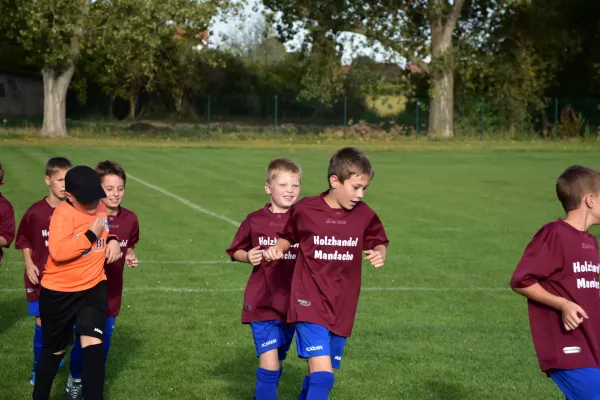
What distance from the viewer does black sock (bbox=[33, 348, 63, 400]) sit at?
20.2 ft

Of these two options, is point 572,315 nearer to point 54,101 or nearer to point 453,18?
point 54,101

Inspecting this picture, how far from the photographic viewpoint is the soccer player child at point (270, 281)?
247 inches

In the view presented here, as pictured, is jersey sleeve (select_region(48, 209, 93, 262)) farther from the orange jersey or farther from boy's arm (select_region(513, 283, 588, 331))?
boy's arm (select_region(513, 283, 588, 331))

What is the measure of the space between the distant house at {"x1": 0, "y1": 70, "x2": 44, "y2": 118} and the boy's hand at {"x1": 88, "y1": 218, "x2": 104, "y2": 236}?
172 ft

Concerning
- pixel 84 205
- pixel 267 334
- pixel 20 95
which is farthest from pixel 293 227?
pixel 20 95

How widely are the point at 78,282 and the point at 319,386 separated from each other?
5.17 ft

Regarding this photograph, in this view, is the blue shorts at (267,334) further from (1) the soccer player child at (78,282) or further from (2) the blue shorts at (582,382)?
(2) the blue shorts at (582,382)

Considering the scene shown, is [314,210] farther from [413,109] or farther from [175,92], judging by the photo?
[175,92]

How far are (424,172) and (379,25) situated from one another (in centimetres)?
2220

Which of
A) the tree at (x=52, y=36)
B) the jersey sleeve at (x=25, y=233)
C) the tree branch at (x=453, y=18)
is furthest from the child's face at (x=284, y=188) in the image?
the tree branch at (x=453, y=18)

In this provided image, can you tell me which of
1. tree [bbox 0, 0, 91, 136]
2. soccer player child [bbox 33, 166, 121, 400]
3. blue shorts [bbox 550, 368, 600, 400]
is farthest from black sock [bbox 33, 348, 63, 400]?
tree [bbox 0, 0, 91, 136]

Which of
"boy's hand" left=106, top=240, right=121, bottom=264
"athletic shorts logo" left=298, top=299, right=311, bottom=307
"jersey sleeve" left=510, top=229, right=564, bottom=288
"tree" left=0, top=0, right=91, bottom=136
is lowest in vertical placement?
"athletic shorts logo" left=298, top=299, right=311, bottom=307

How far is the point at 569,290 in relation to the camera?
5.08 metres

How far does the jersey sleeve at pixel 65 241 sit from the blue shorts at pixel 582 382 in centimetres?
278
